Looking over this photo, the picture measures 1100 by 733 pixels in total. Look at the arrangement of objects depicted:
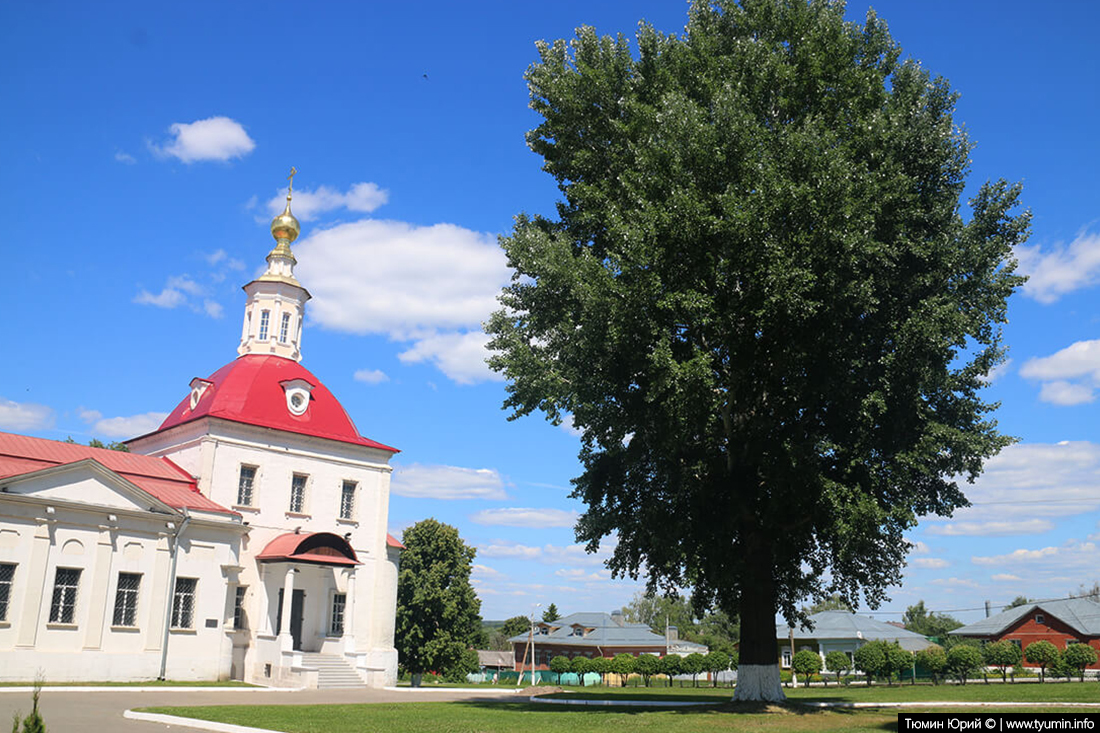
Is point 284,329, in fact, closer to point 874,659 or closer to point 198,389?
point 198,389

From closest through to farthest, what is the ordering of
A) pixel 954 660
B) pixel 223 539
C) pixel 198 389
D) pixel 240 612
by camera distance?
1. pixel 223 539
2. pixel 240 612
3. pixel 198 389
4. pixel 954 660

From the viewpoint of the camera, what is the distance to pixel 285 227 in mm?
41500

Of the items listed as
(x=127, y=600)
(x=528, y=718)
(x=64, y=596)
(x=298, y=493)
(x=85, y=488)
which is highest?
(x=298, y=493)

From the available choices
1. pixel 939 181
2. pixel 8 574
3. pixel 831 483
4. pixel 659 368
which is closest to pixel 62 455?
pixel 8 574

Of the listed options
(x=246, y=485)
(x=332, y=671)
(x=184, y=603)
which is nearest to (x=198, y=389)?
(x=246, y=485)

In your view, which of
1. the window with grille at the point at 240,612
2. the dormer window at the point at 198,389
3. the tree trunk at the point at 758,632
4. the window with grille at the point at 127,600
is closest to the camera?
the tree trunk at the point at 758,632

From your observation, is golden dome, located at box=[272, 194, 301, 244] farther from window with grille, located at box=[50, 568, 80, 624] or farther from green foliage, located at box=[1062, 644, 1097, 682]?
green foliage, located at box=[1062, 644, 1097, 682]

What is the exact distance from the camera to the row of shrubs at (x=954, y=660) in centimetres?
4875

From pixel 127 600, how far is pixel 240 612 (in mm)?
4900

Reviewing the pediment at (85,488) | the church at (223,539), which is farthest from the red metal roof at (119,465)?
the pediment at (85,488)

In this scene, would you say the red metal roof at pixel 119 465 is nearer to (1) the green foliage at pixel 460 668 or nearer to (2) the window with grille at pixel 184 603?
(2) the window with grille at pixel 184 603

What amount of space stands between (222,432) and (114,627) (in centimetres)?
884

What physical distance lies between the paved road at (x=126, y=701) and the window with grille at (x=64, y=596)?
4351 mm

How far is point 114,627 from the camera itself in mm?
29156
